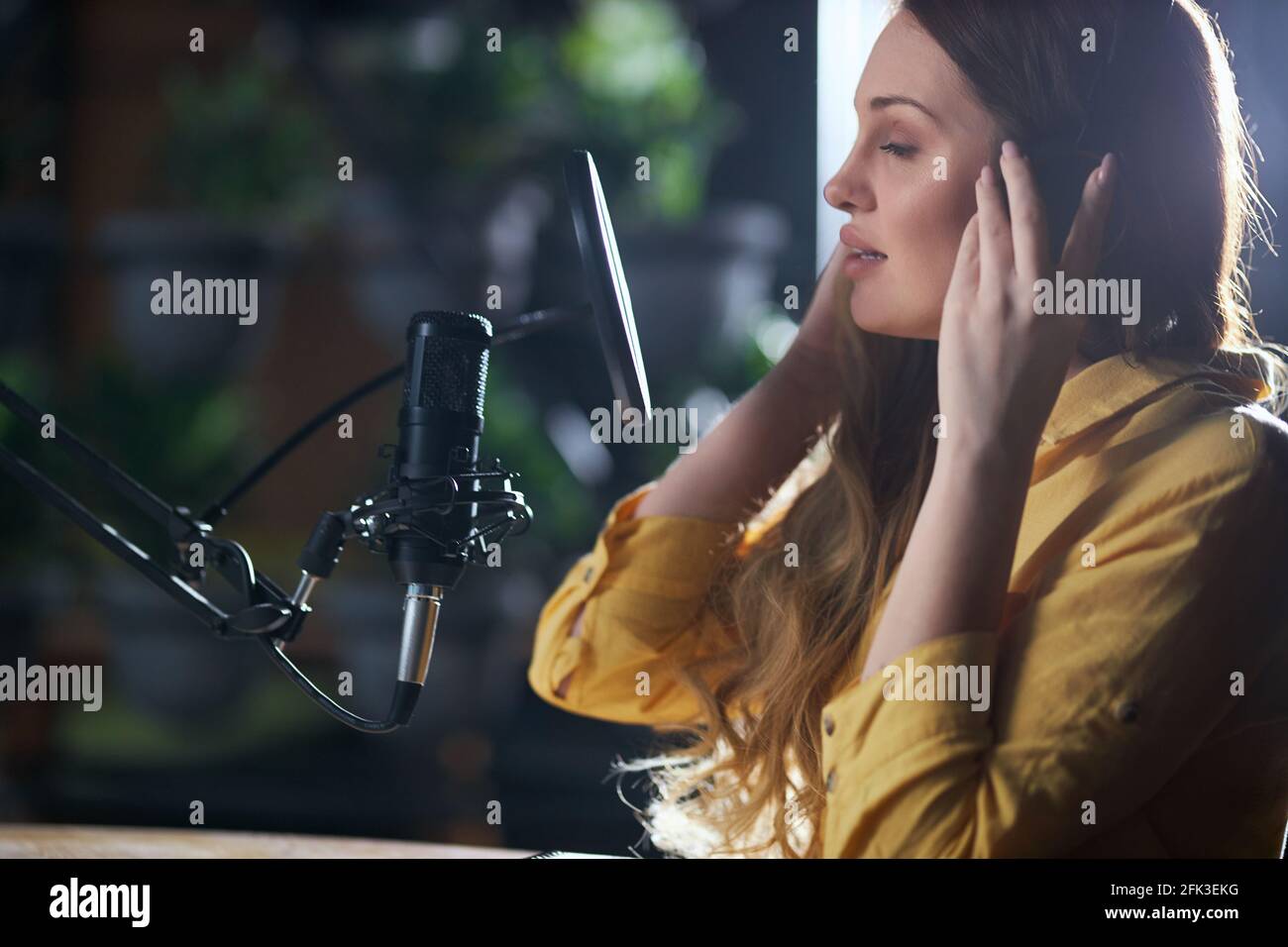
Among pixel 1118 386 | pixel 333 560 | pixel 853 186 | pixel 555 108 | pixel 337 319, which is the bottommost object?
pixel 333 560

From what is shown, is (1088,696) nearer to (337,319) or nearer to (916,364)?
(916,364)

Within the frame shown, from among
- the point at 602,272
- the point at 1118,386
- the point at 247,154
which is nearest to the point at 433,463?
the point at 602,272

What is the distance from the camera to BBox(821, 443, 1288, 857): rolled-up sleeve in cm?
60

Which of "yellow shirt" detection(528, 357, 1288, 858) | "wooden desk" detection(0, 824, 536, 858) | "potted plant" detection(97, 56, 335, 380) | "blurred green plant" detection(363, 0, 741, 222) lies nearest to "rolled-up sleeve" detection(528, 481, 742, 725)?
"wooden desk" detection(0, 824, 536, 858)

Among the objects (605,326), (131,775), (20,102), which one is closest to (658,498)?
(605,326)

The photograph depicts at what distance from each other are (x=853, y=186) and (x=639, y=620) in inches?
12.8

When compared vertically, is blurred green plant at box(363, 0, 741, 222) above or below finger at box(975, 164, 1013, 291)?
above

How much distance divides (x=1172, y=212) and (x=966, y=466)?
0.22 meters

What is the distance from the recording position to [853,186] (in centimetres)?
74

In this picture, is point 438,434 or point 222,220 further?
point 222,220

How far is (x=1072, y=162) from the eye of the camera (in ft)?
2.27

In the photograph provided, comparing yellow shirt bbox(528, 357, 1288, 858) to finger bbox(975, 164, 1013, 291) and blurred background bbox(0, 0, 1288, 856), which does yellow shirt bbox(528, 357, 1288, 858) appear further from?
blurred background bbox(0, 0, 1288, 856)

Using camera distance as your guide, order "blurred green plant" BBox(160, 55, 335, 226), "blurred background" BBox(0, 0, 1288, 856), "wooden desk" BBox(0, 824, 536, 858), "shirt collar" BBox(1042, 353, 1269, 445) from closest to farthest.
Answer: "shirt collar" BBox(1042, 353, 1269, 445) → "wooden desk" BBox(0, 824, 536, 858) → "blurred background" BBox(0, 0, 1288, 856) → "blurred green plant" BBox(160, 55, 335, 226)
